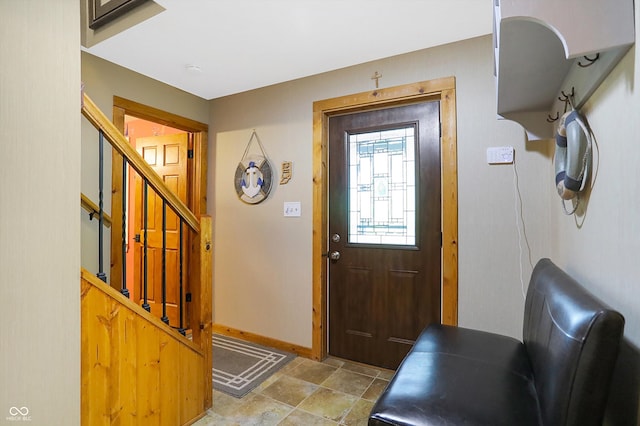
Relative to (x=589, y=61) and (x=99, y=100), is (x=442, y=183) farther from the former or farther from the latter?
(x=99, y=100)

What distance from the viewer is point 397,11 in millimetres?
1921

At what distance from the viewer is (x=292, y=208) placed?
294 cm

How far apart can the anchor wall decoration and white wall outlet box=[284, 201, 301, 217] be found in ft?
0.79

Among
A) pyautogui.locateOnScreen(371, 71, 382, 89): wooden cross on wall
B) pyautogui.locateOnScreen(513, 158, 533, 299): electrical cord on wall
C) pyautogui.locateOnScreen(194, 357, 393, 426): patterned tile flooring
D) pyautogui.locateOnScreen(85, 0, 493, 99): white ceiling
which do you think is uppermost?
pyautogui.locateOnScreen(85, 0, 493, 99): white ceiling

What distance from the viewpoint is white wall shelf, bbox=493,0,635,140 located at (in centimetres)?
87

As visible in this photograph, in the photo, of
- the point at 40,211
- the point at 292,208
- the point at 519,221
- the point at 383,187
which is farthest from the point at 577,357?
the point at 292,208

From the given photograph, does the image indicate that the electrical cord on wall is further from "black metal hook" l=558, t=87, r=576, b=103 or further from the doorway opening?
the doorway opening

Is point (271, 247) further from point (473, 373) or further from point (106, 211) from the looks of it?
point (473, 373)

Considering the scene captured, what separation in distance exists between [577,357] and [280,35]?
2227mm

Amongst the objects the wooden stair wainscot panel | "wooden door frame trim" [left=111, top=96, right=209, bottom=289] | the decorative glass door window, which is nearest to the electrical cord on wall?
the decorative glass door window

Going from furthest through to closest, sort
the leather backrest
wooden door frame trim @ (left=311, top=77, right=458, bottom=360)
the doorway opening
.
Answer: the doorway opening
wooden door frame trim @ (left=311, top=77, right=458, bottom=360)
the leather backrest

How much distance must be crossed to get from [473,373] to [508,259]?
102 cm

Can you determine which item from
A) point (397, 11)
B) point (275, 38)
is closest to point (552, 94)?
point (397, 11)

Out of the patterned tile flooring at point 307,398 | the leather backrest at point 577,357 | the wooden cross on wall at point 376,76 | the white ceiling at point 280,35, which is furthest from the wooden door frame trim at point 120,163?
the leather backrest at point 577,357
